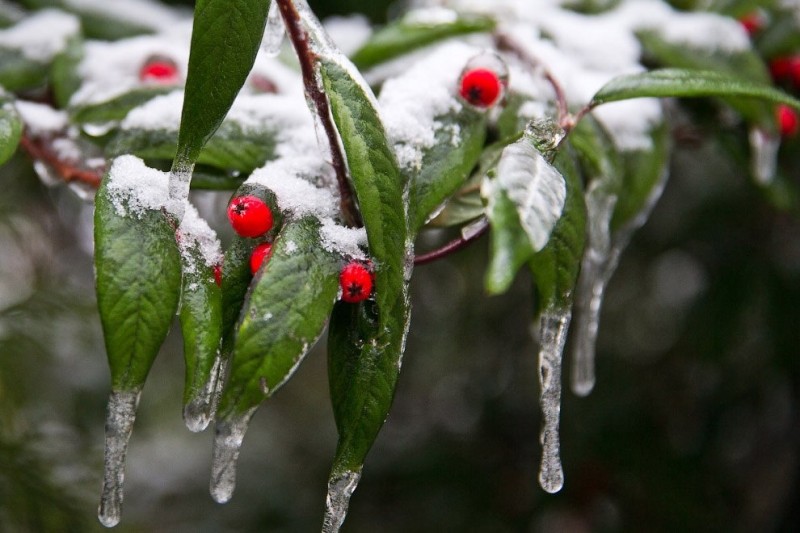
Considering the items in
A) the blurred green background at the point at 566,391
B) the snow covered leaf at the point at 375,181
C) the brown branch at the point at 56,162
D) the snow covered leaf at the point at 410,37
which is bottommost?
the blurred green background at the point at 566,391

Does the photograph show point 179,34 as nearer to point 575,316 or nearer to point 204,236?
point 204,236

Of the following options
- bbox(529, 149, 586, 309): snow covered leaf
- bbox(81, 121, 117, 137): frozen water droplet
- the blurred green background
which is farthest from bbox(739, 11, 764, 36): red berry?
bbox(81, 121, 117, 137): frozen water droplet

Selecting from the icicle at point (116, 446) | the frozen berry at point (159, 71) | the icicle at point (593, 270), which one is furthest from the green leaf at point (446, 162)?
the frozen berry at point (159, 71)

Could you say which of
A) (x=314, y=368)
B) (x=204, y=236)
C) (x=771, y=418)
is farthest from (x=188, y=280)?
(x=314, y=368)

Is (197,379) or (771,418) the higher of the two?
(197,379)

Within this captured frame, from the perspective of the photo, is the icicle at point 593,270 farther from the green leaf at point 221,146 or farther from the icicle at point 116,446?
the icicle at point 116,446

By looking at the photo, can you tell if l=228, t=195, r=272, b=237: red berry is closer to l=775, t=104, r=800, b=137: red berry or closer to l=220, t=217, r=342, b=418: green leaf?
l=220, t=217, r=342, b=418: green leaf
